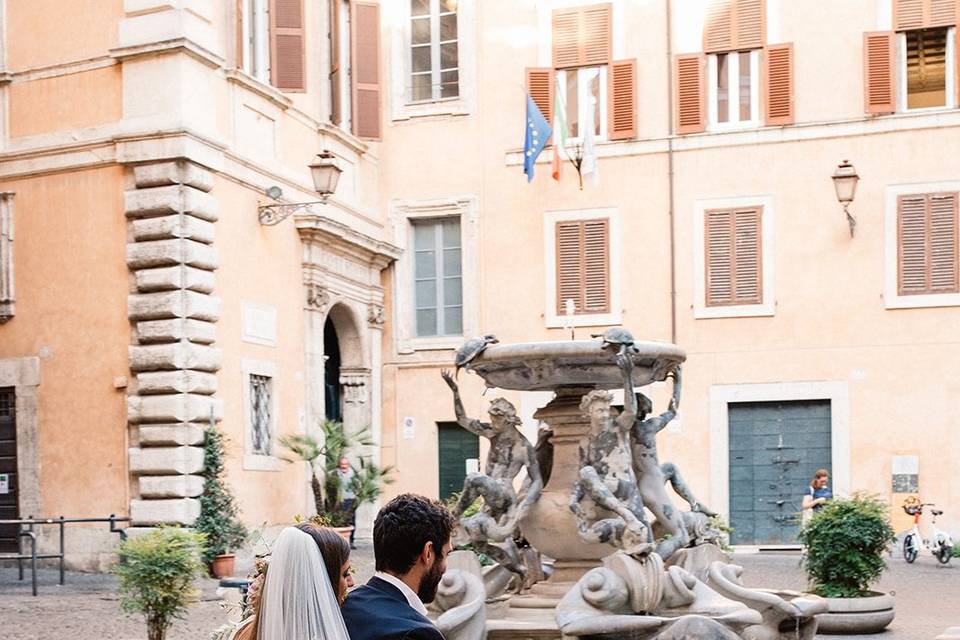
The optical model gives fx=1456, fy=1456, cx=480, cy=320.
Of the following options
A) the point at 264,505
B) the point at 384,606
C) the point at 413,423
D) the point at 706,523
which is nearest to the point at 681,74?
the point at 413,423

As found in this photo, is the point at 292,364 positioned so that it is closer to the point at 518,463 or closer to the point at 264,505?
the point at 264,505

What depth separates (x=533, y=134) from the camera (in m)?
20.8

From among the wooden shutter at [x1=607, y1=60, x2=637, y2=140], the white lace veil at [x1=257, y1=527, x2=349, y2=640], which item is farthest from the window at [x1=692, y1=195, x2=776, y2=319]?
the white lace veil at [x1=257, y1=527, x2=349, y2=640]

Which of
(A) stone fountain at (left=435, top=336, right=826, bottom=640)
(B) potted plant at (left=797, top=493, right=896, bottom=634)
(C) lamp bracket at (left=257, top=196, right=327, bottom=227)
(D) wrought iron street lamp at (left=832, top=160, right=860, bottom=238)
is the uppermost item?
(D) wrought iron street lamp at (left=832, top=160, right=860, bottom=238)

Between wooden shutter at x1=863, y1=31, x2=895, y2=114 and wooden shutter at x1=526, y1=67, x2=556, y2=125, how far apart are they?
4.47 meters

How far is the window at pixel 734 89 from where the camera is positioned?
20938 millimetres

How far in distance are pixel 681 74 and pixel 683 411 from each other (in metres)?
4.86

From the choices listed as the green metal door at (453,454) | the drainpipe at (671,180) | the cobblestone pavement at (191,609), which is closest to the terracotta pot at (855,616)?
the cobblestone pavement at (191,609)

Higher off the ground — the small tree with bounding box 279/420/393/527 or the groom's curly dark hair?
the groom's curly dark hair

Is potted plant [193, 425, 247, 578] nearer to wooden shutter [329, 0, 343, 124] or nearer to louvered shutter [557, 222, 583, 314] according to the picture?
wooden shutter [329, 0, 343, 124]

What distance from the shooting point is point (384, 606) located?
3.07 m

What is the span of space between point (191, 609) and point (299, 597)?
10098 millimetres

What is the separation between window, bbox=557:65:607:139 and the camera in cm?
2148

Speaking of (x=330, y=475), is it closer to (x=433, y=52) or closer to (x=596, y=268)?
(x=596, y=268)
